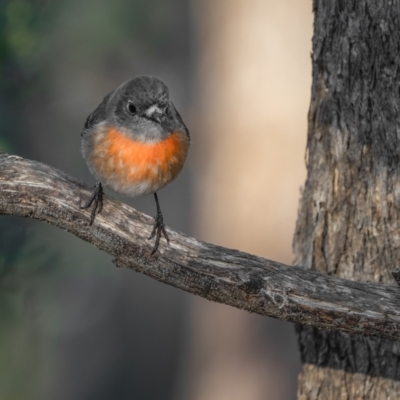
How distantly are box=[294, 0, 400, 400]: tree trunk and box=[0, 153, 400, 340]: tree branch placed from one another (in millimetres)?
529

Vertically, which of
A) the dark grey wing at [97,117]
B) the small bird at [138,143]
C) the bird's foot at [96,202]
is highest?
the dark grey wing at [97,117]

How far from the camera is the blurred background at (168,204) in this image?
6652 millimetres

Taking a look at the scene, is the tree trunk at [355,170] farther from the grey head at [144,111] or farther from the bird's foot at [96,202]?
the bird's foot at [96,202]

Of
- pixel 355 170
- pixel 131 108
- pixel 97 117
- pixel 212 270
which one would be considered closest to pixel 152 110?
pixel 131 108

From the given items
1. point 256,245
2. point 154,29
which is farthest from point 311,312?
point 154,29

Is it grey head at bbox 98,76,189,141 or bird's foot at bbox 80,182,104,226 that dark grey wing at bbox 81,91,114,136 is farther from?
bird's foot at bbox 80,182,104,226

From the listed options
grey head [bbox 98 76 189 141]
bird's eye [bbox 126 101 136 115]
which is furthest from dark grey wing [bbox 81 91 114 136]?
bird's eye [bbox 126 101 136 115]

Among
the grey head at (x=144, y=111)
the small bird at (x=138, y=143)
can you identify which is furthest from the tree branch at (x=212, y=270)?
the grey head at (x=144, y=111)

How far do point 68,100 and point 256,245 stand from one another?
5620mm

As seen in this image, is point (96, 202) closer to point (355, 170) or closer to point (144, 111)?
point (144, 111)

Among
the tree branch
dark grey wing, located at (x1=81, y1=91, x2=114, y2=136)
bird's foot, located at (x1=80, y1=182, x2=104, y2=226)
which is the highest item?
dark grey wing, located at (x1=81, y1=91, x2=114, y2=136)

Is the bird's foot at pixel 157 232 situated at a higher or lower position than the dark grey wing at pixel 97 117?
lower

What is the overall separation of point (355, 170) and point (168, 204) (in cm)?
742

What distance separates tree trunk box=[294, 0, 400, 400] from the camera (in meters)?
4.13
